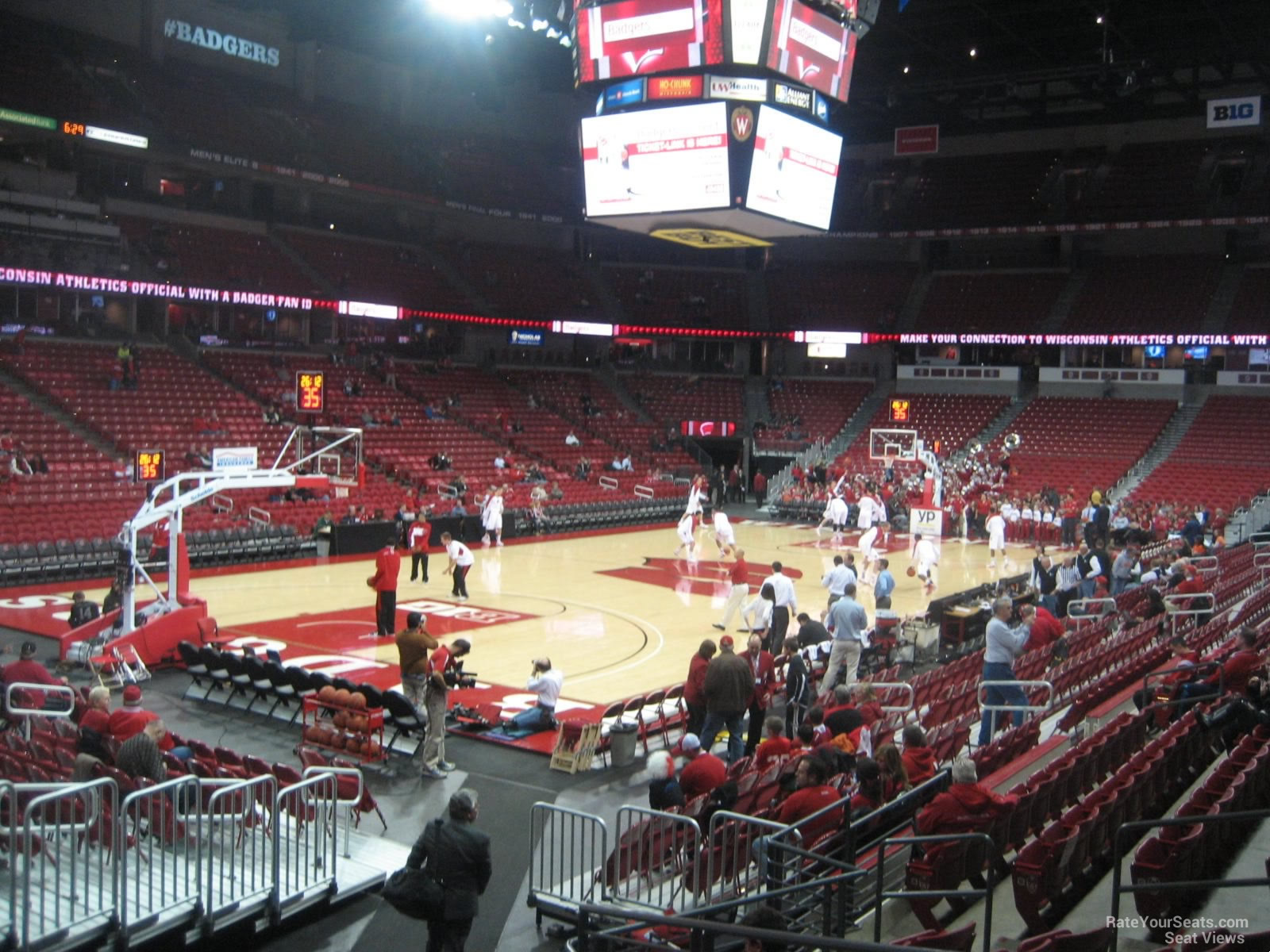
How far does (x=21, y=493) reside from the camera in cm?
2469

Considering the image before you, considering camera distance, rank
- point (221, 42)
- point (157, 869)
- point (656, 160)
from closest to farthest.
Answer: point (157, 869)
point (656, 160)
point (221, 42)

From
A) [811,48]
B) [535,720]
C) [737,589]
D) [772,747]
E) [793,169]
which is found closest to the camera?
[772,747]

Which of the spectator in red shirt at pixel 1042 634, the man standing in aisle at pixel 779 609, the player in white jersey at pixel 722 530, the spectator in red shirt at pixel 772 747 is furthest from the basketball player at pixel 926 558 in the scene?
the spectator in red shirt at pixel 772 747

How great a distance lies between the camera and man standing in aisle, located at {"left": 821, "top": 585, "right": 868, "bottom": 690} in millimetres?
14070

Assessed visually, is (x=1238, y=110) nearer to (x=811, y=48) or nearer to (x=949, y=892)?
(x=811, y=48)

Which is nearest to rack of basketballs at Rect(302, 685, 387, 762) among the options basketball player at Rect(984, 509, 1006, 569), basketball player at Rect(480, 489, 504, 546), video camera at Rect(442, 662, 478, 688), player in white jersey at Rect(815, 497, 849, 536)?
video camera at Rect(442, 662, 478, 688)

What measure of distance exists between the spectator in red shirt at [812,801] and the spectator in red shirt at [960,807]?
0.58 metres

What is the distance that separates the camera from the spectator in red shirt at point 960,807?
7539 millimetres

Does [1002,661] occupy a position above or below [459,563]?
above

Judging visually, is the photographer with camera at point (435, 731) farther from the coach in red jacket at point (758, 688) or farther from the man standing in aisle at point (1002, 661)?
the man standing in aisle at point (1002, 661)

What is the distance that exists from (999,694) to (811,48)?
11.9 meters

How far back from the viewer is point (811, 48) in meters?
19.8

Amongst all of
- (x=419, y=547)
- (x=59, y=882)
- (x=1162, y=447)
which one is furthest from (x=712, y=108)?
(x=1162, y=447)

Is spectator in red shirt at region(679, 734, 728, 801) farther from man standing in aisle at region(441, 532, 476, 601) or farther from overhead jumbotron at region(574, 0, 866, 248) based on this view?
overhead jumbotron at region(574, 0, 866, 248)
